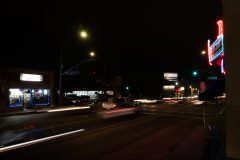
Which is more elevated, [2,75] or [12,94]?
[2,75]

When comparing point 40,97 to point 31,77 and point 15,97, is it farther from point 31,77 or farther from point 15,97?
point 15,97

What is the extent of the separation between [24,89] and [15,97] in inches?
87.6

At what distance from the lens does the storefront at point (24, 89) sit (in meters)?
34.2

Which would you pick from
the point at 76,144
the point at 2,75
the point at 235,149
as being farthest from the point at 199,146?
Answer: the point at 2,75

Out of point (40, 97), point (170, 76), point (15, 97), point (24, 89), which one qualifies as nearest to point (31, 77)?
point (24, 89)

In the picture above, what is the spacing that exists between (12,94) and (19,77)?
2.66m

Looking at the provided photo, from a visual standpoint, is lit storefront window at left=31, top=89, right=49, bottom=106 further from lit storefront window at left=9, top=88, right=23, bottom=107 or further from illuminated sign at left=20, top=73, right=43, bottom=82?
lit storefront window at left=9, top=88, right=23, bottom=107

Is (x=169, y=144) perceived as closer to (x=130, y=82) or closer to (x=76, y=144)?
(x=76, y=144)

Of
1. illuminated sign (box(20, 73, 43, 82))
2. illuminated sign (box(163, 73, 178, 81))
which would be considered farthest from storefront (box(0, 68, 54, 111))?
illuminated sign (box(163, 73, 178, 81))

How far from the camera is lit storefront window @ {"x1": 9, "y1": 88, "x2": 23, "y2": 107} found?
34978 millimetres

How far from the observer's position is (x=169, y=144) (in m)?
12.5

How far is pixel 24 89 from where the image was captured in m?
37.6

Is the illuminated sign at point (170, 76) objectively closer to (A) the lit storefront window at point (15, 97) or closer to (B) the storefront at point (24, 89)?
(B) the storefront at point (24, 89)

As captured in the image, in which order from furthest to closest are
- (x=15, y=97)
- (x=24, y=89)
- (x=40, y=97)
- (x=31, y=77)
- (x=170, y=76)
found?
(x=170, y=76) → (x=40, y=97) → (x=31, y=77) → (x=24, y=89) → (x=15, y=97)
